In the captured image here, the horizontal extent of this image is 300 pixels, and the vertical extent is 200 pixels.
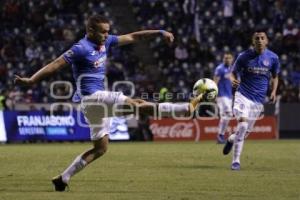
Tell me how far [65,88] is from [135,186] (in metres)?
19.3

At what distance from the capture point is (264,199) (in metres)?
10.6

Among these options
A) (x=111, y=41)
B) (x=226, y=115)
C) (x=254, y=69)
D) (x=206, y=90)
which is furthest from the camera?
(x=226, y=115)

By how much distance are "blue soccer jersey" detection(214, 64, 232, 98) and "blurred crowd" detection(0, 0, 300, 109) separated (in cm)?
511

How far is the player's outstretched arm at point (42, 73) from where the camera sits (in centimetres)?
1074

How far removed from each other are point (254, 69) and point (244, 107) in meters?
0.82

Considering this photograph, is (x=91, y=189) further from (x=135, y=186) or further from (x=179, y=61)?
(x=179, y=61)

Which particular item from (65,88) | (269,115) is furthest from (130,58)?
(269,115)

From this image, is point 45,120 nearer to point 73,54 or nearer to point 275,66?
point 275,66

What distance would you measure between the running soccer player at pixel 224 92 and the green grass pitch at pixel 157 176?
3753mm

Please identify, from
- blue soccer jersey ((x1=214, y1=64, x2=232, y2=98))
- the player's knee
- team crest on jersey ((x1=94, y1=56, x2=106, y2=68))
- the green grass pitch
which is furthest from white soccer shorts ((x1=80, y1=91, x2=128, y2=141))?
blue soccer jersey ((x1=214, y1=64, x2=232, y2=98))

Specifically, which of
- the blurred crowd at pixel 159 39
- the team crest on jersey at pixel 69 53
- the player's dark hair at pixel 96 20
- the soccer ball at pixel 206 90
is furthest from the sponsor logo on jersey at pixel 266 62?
the blurred crowd at pixel 159 39

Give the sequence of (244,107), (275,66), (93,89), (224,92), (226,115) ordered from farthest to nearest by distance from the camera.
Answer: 1. (224,92)
2. (226,115)
3. (275,66)
4. (244,107)
5. (93,89)

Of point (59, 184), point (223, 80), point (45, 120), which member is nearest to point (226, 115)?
point (223, 80)

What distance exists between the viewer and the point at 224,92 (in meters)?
26.2
